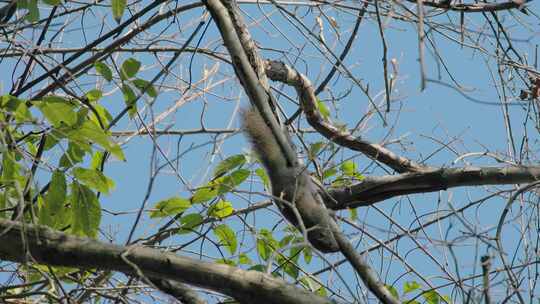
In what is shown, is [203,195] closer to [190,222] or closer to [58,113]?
[190,222]

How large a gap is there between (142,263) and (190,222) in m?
0.76

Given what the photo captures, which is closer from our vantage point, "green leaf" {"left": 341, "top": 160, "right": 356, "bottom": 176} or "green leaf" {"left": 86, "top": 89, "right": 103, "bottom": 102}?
"green leaf" {"left": 86, "top": 89, "right": 103, "bottom": 102}

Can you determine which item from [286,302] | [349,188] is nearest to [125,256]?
[286,302]

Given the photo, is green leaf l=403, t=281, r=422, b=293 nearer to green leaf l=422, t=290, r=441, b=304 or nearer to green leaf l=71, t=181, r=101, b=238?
green leaf l=422, t=290, r=441, b=304

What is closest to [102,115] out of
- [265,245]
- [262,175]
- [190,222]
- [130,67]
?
[130,67]

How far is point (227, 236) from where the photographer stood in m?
2.73

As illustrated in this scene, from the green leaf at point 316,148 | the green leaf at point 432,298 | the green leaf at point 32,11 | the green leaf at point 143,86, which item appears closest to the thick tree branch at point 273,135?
the green leaf at point 316,148

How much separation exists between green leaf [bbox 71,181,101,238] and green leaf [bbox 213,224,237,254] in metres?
0.51

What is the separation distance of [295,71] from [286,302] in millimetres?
1168

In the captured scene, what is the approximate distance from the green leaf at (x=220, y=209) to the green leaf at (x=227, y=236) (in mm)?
44

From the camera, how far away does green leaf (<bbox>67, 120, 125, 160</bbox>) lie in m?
2.10

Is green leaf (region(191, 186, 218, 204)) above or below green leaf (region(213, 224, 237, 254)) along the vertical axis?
above

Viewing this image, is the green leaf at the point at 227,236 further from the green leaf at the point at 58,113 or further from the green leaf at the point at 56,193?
the green leaf at the point at 58,113

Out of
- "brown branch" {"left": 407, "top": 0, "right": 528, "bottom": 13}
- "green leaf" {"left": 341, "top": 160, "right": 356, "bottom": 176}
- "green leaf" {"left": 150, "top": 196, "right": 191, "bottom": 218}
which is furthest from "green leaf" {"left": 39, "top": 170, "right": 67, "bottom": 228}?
"brown branch" {"left": 407, "top": 0, "right": 528, "bottom": 13}
